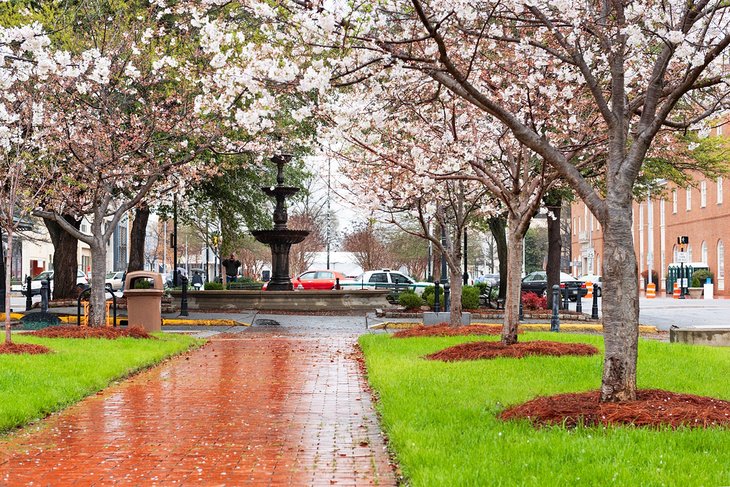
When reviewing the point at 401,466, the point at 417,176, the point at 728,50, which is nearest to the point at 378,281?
the point at 417,176

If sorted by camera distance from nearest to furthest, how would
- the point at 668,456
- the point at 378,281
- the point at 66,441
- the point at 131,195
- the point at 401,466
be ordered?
the point at 668,456
the point at 401,466
the point at 66,441
the point at 131,195
the point at 378,281

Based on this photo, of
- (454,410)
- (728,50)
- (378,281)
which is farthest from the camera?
(378,281)

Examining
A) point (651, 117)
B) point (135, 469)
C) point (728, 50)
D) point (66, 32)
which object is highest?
point (66, 32)

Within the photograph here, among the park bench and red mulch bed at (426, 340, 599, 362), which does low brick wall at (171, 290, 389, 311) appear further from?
red mulch bed at (426, 340, 599, 362)

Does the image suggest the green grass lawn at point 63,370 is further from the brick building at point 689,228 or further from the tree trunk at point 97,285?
the brick building at point 689,228

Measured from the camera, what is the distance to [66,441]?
25.0ft

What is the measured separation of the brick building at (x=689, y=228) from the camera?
180 feet

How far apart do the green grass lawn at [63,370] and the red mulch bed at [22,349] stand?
Result: 0.76 feet

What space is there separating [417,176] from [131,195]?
12.4m

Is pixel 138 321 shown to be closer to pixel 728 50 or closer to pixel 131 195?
pixel 131 195

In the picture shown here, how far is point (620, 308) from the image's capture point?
7906mm

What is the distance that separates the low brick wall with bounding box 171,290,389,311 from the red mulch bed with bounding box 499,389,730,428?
21.1 metres

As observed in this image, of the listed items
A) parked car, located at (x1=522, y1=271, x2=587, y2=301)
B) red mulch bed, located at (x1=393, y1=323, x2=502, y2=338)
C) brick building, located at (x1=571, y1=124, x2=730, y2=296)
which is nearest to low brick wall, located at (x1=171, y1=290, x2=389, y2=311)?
parked car, located at (x1=522, y1=271, x2=587, y2=301)

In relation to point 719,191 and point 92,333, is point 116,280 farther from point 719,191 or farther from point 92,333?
point 92,333
